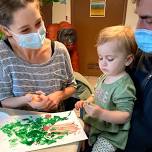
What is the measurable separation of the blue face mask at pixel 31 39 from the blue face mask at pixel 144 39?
431 mm

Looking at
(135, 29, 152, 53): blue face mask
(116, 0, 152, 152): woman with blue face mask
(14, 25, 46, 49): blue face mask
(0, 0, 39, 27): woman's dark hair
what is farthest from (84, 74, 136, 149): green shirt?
(0, 0, 39, 27): woman's dark hair

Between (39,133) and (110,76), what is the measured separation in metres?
0.37

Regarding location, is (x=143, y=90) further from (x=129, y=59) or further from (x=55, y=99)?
(x=55, y=99)

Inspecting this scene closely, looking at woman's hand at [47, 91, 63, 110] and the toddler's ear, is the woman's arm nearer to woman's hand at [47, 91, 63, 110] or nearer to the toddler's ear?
woman's hand at [47, 91, 63, 110]

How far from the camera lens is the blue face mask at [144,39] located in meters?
0.98

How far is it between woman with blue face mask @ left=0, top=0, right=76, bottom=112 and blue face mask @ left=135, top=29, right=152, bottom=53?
395 mm

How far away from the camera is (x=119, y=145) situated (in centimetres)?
99

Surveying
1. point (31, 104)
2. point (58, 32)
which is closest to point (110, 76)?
point (31, 104)

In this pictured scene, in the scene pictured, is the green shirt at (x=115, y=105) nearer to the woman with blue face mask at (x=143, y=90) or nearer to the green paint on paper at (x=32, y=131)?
the woman with blue face mask at (x=143, y=90)

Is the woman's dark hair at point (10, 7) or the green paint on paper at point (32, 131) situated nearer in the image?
the green paint on paper at point (32, 131)

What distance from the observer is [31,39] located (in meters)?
1.13

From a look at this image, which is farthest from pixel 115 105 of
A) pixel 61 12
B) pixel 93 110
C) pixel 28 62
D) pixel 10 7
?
pixel 61 12

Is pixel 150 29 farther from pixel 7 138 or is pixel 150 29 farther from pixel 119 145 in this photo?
pixel 7 138

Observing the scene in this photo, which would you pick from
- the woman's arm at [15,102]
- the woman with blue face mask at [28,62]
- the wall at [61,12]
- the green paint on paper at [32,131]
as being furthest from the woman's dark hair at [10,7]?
the wall at [61,12]
